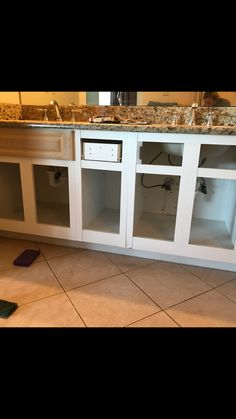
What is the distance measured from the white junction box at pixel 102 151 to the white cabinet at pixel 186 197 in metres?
0.12

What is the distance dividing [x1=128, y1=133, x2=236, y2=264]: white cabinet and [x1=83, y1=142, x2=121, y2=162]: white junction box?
12cm

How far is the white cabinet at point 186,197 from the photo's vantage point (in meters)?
1.26

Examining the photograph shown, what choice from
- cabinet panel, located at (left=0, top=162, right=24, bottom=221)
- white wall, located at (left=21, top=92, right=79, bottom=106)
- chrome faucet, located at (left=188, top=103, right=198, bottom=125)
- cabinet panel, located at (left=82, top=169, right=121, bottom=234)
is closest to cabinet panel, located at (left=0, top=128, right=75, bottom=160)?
cabinet panel, located at (left=82, top=169, right=121, bottom=234)

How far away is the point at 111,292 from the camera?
1.26 meters

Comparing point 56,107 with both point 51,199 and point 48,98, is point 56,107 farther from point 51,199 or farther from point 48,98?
point 51,199

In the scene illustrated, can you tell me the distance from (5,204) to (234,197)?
5.10 ft

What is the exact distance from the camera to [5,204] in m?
1.80

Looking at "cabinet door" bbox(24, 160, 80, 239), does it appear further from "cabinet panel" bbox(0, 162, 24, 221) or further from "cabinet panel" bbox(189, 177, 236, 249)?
"cabinet panel" bbox(189, 177, 236, 249)
